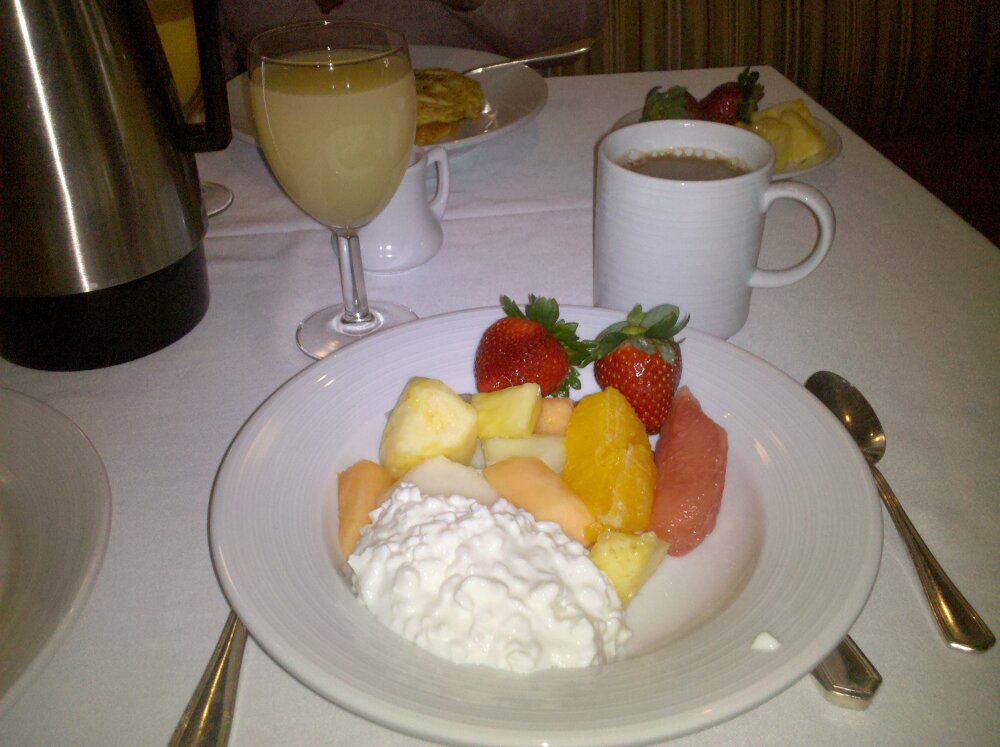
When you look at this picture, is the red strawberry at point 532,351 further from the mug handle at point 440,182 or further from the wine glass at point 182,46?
the wine glass at point 182,46

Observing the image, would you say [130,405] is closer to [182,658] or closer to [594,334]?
[182,658]

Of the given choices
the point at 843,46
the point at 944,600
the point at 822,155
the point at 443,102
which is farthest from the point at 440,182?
the point at 843,46

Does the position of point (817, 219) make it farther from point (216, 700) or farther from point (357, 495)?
point (216, 700)

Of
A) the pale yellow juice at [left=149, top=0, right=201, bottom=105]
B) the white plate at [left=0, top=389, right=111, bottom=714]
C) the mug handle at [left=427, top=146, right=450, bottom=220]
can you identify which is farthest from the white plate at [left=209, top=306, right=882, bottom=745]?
the pale yellow juice at [left=149, top=0, right=201, bottom=105]

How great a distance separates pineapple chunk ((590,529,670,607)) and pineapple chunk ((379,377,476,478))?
17cm

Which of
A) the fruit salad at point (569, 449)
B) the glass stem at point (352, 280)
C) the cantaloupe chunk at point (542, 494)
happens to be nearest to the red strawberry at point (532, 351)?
the fruit salad at point (569, 449)

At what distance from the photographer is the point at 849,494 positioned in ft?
2.15

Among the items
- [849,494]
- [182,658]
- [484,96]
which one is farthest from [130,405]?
[484,96]

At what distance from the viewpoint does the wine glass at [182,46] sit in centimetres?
130

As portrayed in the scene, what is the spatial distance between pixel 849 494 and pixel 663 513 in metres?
0.16

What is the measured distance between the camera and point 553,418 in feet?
2.63

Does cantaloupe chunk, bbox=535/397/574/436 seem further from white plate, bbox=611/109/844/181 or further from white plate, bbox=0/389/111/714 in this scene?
white plate, bbox=611/109/844/181

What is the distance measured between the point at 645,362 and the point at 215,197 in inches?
36.3

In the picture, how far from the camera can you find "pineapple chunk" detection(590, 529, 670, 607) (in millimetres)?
653
